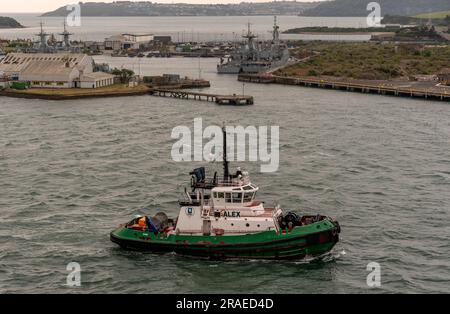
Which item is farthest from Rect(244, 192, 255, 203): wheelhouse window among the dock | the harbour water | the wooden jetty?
the dock

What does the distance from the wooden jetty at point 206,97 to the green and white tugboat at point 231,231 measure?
2498 inches

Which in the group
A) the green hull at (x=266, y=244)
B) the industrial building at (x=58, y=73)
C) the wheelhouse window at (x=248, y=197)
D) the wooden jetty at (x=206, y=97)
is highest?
the industrial building at (x=58, y=73)

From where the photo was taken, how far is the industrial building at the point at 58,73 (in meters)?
113

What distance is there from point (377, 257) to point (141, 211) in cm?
1746

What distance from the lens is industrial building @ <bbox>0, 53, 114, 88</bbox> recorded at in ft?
Result: 372

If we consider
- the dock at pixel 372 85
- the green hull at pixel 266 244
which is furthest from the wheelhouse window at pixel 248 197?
the dock at pixel 372 85

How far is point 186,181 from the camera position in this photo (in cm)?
5606

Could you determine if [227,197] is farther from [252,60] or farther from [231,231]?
[252,60]

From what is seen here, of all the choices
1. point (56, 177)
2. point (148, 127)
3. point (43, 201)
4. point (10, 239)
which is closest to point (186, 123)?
point (148, 127)

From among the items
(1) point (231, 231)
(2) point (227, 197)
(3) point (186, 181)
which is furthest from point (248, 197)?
(3) point (186, 181)

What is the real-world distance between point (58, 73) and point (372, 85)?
54479 mm

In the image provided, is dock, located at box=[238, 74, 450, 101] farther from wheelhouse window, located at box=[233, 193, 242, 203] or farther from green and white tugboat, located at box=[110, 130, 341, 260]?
wheelhouse window, located at box=[233, 193, 242, 203]

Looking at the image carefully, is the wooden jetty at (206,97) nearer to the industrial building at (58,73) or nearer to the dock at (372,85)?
the industrial building at (58,73)

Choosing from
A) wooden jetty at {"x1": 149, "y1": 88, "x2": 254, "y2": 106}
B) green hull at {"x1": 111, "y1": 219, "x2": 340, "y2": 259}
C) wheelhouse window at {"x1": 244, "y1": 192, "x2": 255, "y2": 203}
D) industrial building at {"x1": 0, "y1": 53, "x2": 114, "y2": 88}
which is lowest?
green hull at {"x1": 111, "y1": 219, "x2": 340, "y2": 259}
